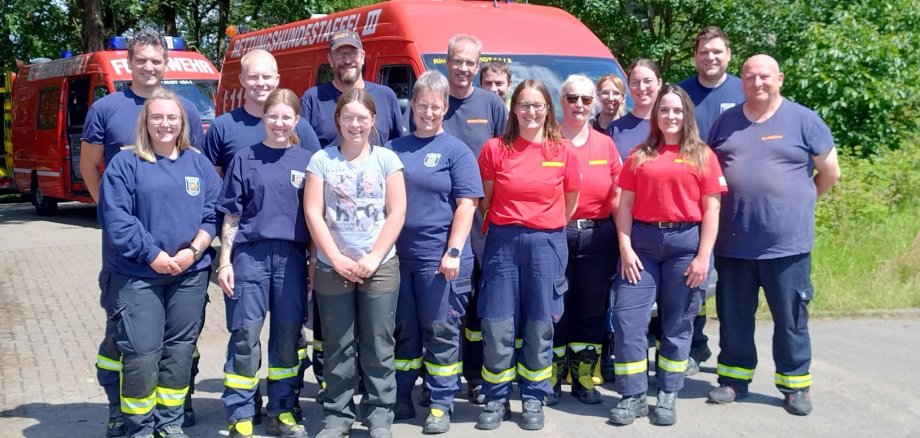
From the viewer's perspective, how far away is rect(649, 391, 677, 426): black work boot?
205 inches

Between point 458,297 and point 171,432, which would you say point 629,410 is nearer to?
point 458,297

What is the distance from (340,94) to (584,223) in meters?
1.72

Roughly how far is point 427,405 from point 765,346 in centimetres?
280

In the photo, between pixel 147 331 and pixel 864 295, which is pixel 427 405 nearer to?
pixel 147 331

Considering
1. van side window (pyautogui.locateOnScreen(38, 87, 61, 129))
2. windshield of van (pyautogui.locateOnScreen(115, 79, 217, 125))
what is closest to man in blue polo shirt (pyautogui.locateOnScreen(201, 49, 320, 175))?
windshield of van (pyautogui.locateOnScreen(115, 79, 217, 125))

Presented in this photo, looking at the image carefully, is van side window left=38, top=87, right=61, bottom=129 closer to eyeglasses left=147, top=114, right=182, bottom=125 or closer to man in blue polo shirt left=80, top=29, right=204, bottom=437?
man in blue polo shirt left=80, top=29, right=204, bottom=437

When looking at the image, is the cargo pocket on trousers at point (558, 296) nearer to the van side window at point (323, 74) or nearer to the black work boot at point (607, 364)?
→ the black work boot at point (607, 364)

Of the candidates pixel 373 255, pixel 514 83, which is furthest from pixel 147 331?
pixel 514 83

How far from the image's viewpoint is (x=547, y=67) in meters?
8.30

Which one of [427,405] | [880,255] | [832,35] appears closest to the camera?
[427,405]

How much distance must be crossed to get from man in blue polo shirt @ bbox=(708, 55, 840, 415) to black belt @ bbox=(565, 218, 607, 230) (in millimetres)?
711

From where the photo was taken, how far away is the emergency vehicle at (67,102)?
49.5ft

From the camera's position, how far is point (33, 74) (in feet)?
59.3

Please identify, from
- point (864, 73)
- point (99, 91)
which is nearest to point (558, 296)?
point (864, 73)
